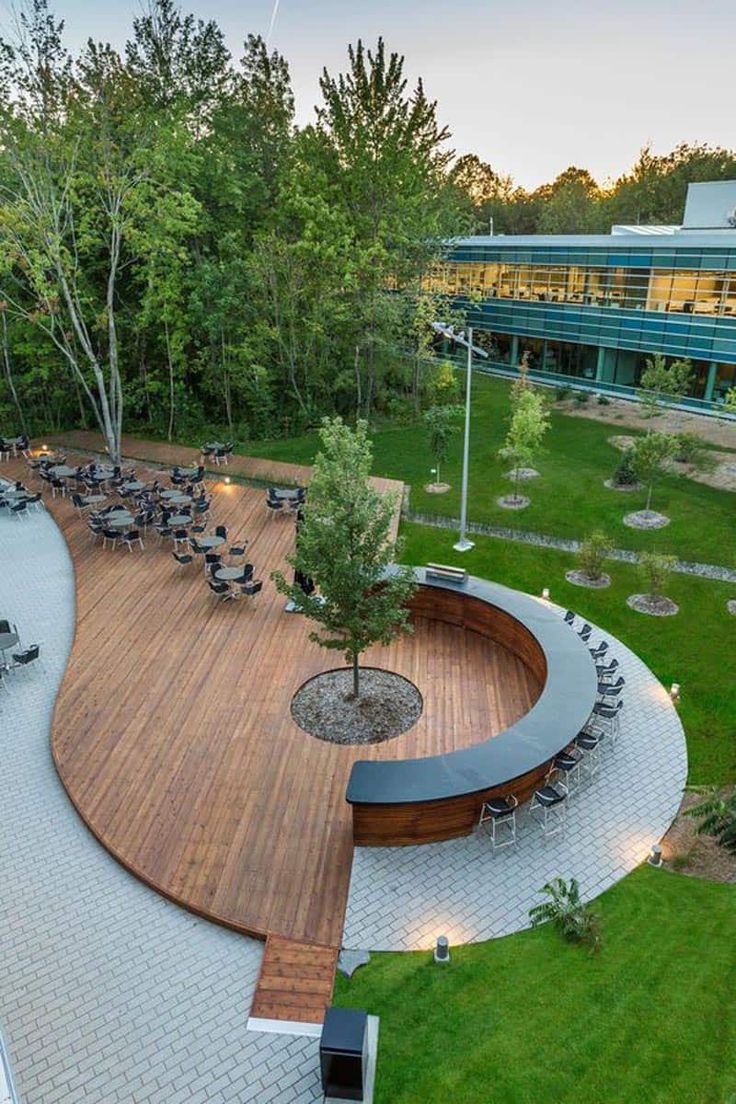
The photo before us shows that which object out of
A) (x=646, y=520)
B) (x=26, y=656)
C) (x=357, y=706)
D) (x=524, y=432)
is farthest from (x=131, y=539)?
(x=646, y=520)

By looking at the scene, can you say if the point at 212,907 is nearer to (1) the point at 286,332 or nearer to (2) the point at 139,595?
(2) the point at 139,595

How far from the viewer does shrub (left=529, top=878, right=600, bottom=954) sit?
26.3ft

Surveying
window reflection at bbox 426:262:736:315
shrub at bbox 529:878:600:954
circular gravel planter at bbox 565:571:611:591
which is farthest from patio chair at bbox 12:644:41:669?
window reflection at bbox 426:262:736:315

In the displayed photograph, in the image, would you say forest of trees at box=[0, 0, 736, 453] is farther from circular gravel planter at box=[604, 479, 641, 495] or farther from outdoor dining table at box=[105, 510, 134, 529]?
circular gravel planter at box=[604, 479, 641, 495]

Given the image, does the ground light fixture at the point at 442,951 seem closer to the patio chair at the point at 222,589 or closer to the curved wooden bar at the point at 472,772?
the curved wooden bar at the point at 472,772

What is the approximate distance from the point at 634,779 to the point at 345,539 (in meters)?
6.38

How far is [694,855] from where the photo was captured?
9.54 m

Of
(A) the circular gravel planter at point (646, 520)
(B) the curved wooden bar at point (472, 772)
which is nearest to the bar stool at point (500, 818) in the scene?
(B) the curved wooden bar at point (472, 772)

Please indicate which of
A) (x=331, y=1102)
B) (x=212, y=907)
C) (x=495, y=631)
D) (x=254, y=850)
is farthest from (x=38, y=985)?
(x=495, y=631)

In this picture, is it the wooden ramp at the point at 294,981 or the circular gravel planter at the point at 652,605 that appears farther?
the circular gravel planter at the point at 652,605

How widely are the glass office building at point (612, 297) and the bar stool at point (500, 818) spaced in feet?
93.3

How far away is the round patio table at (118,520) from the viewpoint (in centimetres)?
1925

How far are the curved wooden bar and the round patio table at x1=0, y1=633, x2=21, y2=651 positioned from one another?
873cm

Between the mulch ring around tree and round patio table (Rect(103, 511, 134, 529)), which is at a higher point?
round patio table (Rect(103, 511, 134, 529))
